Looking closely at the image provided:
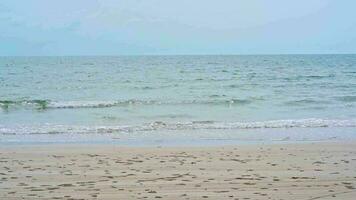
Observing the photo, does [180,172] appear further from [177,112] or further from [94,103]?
[94,103]

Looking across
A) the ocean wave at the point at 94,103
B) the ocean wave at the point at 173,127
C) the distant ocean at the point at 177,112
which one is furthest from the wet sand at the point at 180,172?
the ocean wave at the point at 94,103

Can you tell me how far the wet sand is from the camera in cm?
788

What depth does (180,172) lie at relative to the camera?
945cm

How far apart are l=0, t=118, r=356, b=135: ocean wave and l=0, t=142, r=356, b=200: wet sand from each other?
376 centimetres

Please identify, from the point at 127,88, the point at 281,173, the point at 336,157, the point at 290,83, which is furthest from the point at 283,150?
the point at 290,83

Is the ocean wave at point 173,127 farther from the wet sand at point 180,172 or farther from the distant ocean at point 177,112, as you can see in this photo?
the wet sand at point 180,172

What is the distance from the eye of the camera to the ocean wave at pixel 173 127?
16.9m

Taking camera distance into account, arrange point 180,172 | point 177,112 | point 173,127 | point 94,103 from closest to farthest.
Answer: point 180,172
point 173,127
point 177,112
point 94,103

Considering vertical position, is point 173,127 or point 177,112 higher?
point 177,112

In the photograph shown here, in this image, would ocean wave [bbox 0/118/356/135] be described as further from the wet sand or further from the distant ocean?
the wet sand

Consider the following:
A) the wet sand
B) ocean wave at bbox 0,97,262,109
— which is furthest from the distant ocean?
the wet sand

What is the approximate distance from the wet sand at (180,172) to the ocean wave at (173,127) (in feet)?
12.3

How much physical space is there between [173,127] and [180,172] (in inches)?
335

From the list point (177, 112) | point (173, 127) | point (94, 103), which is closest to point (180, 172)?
point (173, 127)
